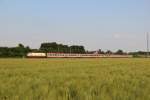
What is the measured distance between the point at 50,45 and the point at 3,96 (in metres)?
125

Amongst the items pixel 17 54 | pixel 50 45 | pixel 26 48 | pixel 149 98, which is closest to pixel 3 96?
pixel 149 98

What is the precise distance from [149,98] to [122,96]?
418mm

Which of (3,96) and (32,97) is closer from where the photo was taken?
(32,97)

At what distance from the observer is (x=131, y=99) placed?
195 inches

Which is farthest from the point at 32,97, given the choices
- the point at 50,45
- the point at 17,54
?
the point at 50,45

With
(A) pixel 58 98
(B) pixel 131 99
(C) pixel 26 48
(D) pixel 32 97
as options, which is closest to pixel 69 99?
(A) pixel 58 98

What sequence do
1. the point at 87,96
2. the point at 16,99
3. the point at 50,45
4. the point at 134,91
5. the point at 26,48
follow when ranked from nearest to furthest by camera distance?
the point at 16,99 < the point at 87,96 < the point at 134,91 < the point at 26,48 < the point at 50,45

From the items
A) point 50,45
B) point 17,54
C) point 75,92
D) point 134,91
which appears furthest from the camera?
point 50,45

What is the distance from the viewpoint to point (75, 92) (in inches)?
219

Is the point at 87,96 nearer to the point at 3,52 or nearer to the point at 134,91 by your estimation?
the point at 134,91

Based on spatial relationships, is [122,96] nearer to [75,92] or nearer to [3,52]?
[75,92]

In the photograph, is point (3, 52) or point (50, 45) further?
point (50, 45)

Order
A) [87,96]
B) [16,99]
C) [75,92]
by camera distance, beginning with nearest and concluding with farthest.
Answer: [16,99] → [87,96] → [75,92]

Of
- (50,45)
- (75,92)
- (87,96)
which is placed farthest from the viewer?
(50,45)
